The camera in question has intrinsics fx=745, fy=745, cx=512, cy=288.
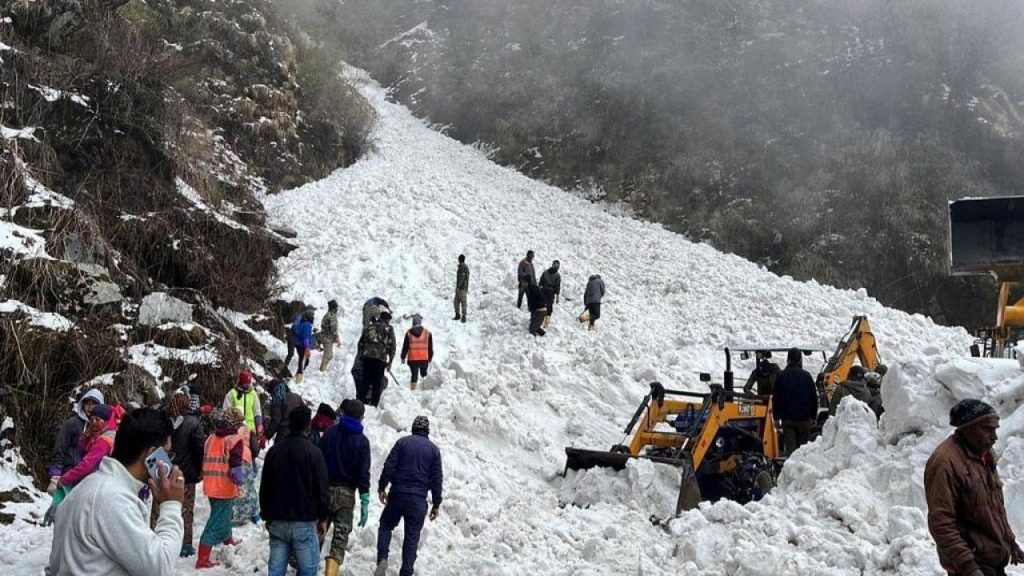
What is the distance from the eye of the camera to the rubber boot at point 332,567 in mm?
5746

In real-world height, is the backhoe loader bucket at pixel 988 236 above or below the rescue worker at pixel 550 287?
above

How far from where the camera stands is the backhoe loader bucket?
9.86 meters

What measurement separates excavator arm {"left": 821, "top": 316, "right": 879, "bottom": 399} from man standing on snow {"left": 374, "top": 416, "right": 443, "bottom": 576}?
7.18 m

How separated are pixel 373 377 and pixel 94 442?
15.2ft

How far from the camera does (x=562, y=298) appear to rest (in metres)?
16.5

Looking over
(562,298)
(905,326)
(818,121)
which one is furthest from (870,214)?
(562,298)

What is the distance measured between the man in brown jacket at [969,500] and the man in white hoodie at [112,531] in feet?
10.9

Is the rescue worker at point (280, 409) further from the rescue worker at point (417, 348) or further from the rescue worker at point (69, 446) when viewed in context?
the rescue worker at point (417, 348)

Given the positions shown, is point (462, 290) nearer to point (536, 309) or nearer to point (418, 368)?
point (536, 309)

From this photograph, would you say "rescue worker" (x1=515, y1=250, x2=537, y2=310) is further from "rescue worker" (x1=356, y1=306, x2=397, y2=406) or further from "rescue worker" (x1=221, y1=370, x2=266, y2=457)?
"rescue worker" (x1=221, y1=370, x2=266, y2=457)

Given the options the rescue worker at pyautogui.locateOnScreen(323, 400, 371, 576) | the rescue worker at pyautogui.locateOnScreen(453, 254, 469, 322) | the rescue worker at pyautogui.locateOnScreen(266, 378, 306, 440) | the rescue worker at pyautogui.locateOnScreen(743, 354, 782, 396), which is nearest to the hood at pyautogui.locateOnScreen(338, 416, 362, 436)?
the rescue worker at pyautogui.locateOnScreen(323, 400, 371, 576)

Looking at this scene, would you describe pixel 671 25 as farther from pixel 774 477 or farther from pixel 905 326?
pixel 774 477

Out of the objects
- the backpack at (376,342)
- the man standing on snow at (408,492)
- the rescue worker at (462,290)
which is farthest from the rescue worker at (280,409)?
the rescue worker at (462,290)

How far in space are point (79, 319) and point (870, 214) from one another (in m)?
23.9
